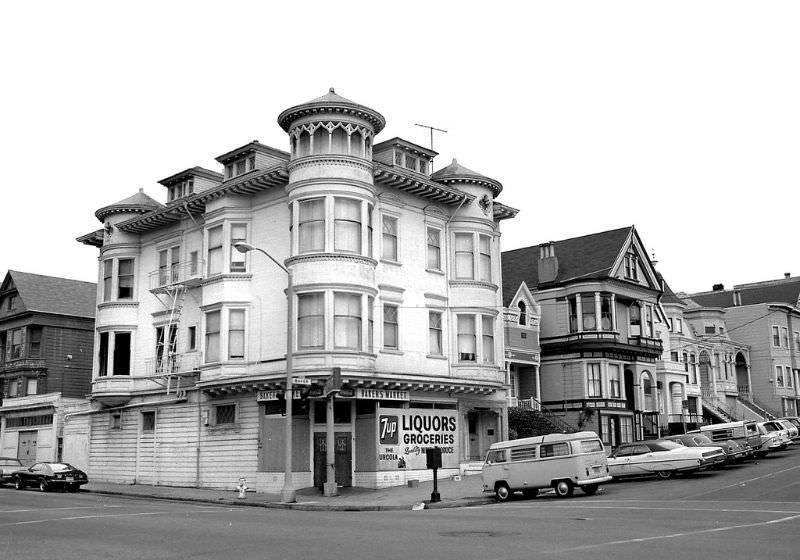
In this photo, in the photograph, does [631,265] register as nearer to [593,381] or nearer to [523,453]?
[593,381]

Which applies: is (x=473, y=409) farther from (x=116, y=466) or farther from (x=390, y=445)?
(x=116, y=466)

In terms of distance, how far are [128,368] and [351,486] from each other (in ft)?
46.7

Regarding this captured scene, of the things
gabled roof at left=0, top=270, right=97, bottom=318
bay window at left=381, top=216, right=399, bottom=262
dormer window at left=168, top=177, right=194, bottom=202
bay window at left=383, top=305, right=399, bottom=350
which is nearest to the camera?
bay window at left=383, top=305, right=399, bottom=350

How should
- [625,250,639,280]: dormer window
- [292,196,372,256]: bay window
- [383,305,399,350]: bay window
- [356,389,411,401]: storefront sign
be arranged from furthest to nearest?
[625,250,639,280]: dormer window
[383,305,399,350]: bay window
[292,196,372,256]: bay window
[356,389,411,401]: storefront sign

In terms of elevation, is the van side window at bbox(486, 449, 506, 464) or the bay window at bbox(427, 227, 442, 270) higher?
the bay window at bbox(427, 227, 442, 270)

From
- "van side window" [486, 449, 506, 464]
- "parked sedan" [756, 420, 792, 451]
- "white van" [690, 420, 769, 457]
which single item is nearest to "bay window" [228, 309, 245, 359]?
"van side window" [486, 449, 506, 464]

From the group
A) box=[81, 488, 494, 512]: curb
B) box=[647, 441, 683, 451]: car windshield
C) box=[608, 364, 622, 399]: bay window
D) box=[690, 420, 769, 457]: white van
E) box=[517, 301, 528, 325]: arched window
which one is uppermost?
box=[517, 301, 528, 325]: arched window

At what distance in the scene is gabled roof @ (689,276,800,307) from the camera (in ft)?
270

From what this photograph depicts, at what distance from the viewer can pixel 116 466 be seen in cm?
4072

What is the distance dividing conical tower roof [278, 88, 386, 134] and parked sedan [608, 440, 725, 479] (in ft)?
52.2

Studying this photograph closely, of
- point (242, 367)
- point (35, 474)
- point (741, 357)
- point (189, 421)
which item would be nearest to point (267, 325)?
point (242, 367)

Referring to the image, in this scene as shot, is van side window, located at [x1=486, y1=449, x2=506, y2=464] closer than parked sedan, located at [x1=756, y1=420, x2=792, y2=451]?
Yes

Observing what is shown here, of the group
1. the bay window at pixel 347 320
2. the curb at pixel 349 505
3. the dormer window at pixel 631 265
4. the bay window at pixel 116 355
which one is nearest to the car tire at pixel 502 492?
the curb at pixel 349 505

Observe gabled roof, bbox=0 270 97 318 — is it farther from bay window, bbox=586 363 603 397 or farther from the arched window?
bay window, bbox=586 363 603 397
